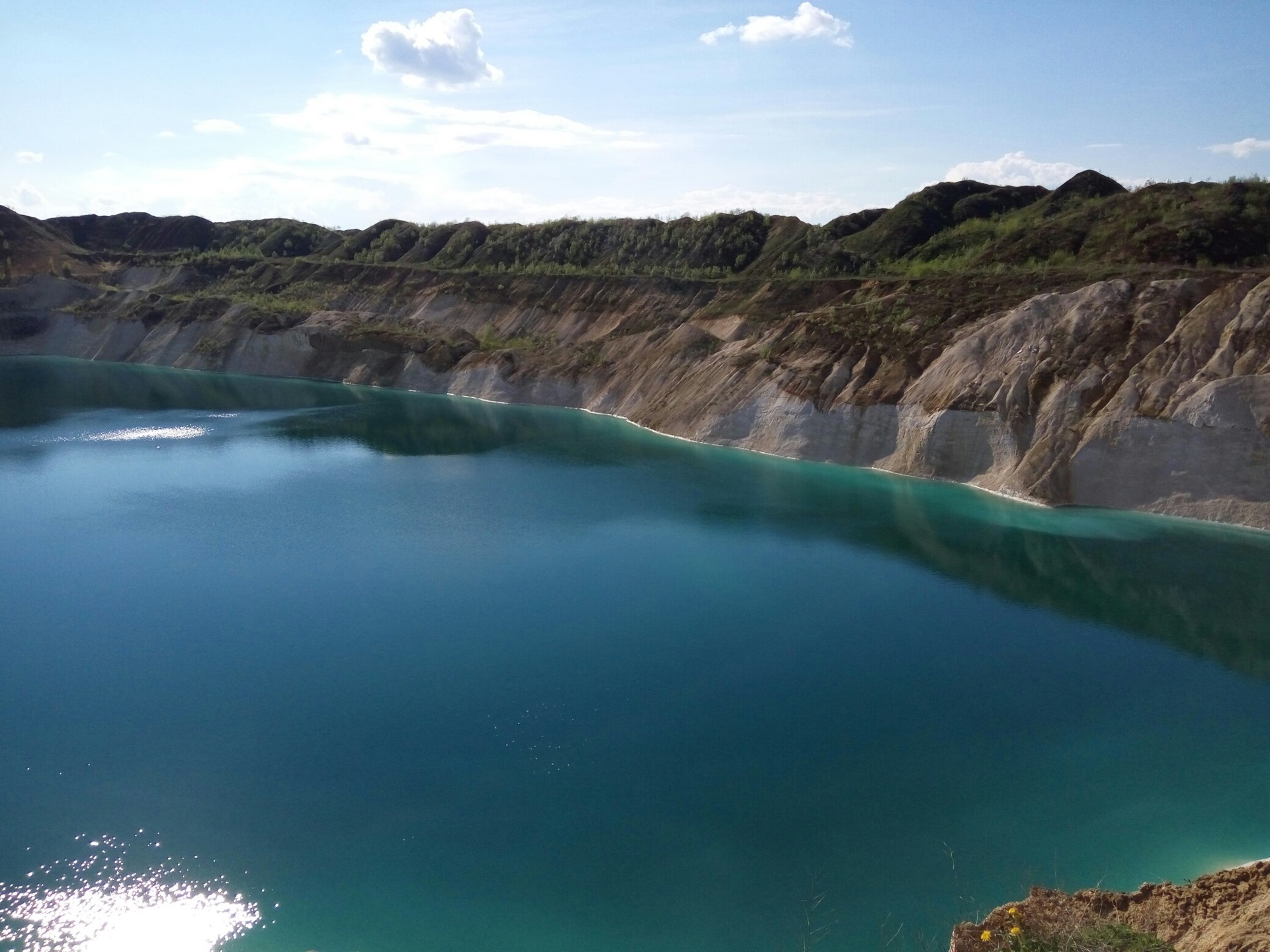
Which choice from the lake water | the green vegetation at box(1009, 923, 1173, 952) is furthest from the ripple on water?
→ the green vegetation at box(1009, 923, 1173, 952)

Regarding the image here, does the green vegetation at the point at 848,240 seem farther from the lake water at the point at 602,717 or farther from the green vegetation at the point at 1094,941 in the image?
the green vegetation at the point at 1094,941

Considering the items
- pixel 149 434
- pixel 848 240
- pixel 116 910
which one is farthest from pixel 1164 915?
pixel 848 240

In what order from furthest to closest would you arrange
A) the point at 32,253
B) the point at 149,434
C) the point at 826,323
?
1. the point at 32,253
2. the point at 149,434
3. the point at 826,323

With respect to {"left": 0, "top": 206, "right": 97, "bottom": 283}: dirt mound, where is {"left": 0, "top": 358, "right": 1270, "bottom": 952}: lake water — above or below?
below

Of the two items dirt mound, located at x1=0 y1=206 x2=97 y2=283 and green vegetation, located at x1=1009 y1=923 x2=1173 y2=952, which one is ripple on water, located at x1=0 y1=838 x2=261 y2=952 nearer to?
green vegetation, located at x1=1009 y1=923 x2=1173 y2=952

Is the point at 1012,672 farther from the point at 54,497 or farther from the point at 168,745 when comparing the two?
the point at 54,497

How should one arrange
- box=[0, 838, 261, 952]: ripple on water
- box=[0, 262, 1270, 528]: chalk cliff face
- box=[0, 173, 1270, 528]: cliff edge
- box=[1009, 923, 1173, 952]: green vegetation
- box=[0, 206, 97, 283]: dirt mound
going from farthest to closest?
box=[0, 206, 97, 283]: dirt mound → box=[0, 173, 1270, 528]: cliff edge → box=[0, 262, 1270, 528]: chalk cliff face → box=[0, 838, 261, 952]: ripple on water → box=[1009, 923, 1173, 952]: green vegetation

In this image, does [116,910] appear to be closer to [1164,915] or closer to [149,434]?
[1164,915]

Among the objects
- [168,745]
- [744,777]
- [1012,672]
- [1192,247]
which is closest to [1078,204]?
[1192,247]
